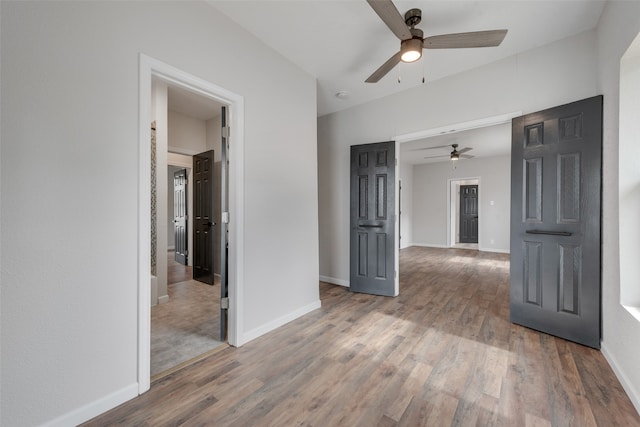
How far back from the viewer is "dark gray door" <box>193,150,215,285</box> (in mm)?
4371

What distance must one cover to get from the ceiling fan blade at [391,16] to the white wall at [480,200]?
6217 millimetres

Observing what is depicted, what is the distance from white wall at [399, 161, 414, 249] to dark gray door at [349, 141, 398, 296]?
15.5 ft

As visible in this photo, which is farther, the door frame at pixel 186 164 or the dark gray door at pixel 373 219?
the door frame at pixel 186 164

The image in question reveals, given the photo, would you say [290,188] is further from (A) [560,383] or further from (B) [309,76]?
(A) [560,383]

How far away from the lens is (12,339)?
1272mm

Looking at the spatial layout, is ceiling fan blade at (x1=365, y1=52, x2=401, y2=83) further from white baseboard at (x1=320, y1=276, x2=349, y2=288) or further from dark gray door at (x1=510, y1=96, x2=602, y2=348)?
white baseboard at (x1=320, y1=276, x2=349, y2=288)

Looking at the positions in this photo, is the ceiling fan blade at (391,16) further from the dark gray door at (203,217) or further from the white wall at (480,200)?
the white wall at (480,200)

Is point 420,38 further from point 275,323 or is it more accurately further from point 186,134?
point 186,134

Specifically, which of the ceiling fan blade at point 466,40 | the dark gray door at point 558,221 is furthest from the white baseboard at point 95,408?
the dark gray door at point 558,221

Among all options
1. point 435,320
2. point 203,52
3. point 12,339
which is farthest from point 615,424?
point 203,52

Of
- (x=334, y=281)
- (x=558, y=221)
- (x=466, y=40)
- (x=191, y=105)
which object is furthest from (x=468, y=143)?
(x=191, y=105)

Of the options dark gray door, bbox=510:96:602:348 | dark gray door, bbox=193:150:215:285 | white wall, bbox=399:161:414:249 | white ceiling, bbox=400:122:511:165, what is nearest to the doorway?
dark gray door, bbox=193:150:215:285

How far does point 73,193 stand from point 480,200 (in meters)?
8.55

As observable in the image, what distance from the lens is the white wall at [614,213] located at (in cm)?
165
